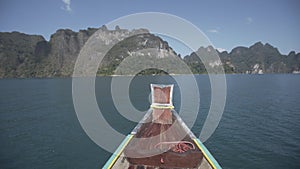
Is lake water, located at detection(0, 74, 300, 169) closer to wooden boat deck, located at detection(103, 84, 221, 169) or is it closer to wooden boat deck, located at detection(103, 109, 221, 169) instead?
wooden boat deck, located at detection(103, 84, 221, 169)

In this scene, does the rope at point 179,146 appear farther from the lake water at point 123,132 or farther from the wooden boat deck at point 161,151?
the lake water at point 123,132

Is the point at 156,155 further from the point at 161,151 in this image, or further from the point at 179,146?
the point at 179,146

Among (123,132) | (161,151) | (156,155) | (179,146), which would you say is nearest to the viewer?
(156,155)

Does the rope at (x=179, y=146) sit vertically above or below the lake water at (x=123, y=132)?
above

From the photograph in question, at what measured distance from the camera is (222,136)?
14.8m

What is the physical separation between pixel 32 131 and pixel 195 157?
51.6 ft

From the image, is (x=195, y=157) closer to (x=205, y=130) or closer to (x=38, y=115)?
(x=205, y=130)

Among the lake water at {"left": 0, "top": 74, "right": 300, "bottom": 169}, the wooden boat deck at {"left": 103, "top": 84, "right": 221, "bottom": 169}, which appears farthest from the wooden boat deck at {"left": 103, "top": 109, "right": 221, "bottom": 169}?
the lake water at {"left": 0, "top": 74, "right": 300, "bottom": 169}

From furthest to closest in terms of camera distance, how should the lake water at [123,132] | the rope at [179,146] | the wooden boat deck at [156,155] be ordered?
the lake water at [123,132], the rope at [179,146], the wooden boat deck at [156,155]

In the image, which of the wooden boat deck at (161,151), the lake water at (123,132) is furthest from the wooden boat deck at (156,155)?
the lake water at (123,132)

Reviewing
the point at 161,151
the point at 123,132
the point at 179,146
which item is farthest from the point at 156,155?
the point at 123,132

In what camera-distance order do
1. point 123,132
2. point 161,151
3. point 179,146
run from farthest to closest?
point 123,132, point 179,146, point 161,151

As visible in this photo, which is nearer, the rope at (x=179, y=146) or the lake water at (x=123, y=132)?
the rope at (x=179, y=146)

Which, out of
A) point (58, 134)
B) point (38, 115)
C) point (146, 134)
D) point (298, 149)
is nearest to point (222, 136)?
point (298, 149)
